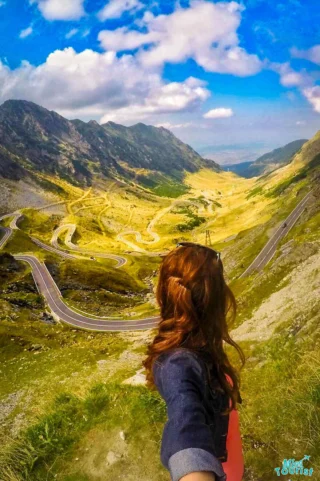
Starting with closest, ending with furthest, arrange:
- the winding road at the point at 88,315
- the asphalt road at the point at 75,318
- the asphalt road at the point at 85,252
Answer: the asphalt road at the point at 75,318 < the winding road at the point at 88,315 < the asphalt road at the point at 85,252

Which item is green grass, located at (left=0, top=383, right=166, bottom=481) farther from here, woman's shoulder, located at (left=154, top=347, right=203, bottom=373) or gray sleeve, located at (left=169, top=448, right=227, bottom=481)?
gray sleeve, located at (left=169, top=448, right=227, bottom=481)

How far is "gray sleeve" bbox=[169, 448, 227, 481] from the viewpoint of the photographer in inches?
120

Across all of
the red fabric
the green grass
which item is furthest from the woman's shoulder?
the green grass

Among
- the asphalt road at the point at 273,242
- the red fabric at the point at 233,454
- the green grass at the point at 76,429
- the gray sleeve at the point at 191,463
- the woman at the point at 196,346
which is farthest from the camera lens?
the asphalt road at the point at 273,242

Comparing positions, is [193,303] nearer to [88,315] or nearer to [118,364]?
[118,364]

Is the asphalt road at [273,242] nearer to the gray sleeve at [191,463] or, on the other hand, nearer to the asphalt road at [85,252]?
the asphalt road at [85,252]

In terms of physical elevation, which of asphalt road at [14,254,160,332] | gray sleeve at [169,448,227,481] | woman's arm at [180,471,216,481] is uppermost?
gray sleeve at [169,448,227,481]

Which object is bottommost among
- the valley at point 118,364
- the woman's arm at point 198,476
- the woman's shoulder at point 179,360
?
the valley at point 118,364

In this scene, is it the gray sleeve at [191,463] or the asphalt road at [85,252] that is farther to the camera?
the asphalt road at [85,252]

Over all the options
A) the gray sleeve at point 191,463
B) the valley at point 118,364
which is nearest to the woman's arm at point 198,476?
the gray sleeve at point 191,463

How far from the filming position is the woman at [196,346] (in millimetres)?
3695

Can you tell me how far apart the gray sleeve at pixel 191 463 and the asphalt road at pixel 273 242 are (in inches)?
3186

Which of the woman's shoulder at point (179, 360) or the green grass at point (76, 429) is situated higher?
the woman's shoulder at point (179, 360)

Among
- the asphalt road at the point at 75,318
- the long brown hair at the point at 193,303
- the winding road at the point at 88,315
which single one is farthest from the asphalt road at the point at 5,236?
the long brown hair at the point at 193,303
